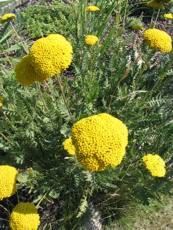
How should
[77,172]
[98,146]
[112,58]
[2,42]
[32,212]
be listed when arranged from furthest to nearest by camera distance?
[2,42] → [112,58] → [77,172] → [32,212] → [98,146]

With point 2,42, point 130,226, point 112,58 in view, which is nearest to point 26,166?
point 130,226

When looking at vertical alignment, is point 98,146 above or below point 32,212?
above

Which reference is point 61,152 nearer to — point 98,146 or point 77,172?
point 77,172

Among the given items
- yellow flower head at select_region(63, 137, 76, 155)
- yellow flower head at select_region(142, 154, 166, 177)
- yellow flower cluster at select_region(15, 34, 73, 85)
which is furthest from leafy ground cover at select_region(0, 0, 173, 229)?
yellow flower cluster at select_region(15, 34, 73, 85)

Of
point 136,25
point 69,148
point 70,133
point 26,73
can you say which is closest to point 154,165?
point 69,148

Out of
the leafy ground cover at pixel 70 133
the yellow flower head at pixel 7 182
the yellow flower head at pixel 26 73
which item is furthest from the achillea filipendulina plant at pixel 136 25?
the yellow flower head at pixel 7 182

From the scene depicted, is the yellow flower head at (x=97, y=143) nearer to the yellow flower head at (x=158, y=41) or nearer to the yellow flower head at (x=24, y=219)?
the yellow flower head at (x=24, y=219)

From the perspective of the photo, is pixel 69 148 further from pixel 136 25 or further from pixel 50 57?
pixel 136 25
